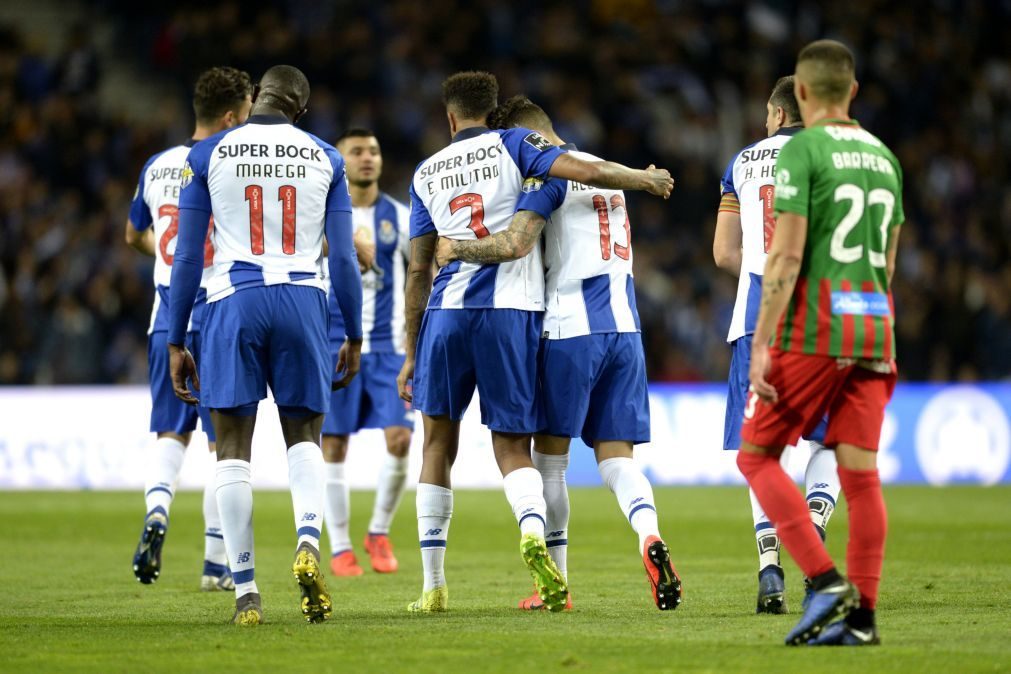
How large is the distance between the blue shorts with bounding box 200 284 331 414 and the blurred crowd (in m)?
12.6

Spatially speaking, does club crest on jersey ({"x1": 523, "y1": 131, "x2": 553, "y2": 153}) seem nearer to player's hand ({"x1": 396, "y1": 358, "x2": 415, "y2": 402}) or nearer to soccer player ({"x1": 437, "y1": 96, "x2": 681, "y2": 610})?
soccer player ({"x1": 437, "y1": 96, "x2": 681, "y2": 610})

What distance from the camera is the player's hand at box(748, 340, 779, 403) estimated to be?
5.81m

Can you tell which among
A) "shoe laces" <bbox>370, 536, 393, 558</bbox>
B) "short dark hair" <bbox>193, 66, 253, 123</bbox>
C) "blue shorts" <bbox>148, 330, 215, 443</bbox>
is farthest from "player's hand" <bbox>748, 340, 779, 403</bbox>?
"shoe laces" <bbox>370, 536, 393, 558</bbox>

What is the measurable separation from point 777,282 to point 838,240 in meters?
0.32

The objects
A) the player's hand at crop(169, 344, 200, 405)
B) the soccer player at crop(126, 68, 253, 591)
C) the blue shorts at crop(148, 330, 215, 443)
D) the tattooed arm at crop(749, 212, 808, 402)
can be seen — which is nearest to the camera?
the tattooed arm at crop(749, 212, 808, 402)

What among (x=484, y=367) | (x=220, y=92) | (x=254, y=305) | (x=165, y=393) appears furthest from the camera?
(x=165, y=393)

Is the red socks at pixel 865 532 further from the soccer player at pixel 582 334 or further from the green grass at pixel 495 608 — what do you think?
the soccer player at pixel 582 334

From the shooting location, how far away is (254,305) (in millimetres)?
6918

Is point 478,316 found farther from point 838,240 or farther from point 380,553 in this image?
point 380,553

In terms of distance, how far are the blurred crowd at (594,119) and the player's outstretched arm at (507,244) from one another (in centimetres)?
1263

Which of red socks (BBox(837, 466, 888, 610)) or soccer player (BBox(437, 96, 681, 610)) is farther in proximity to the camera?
soccer player (BBox(437, 96, 681, 610))

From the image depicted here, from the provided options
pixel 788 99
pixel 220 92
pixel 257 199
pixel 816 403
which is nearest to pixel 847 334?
pixel 816 403

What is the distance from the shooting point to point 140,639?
6.36m

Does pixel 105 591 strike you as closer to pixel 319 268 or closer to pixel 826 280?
pixel 319 268
